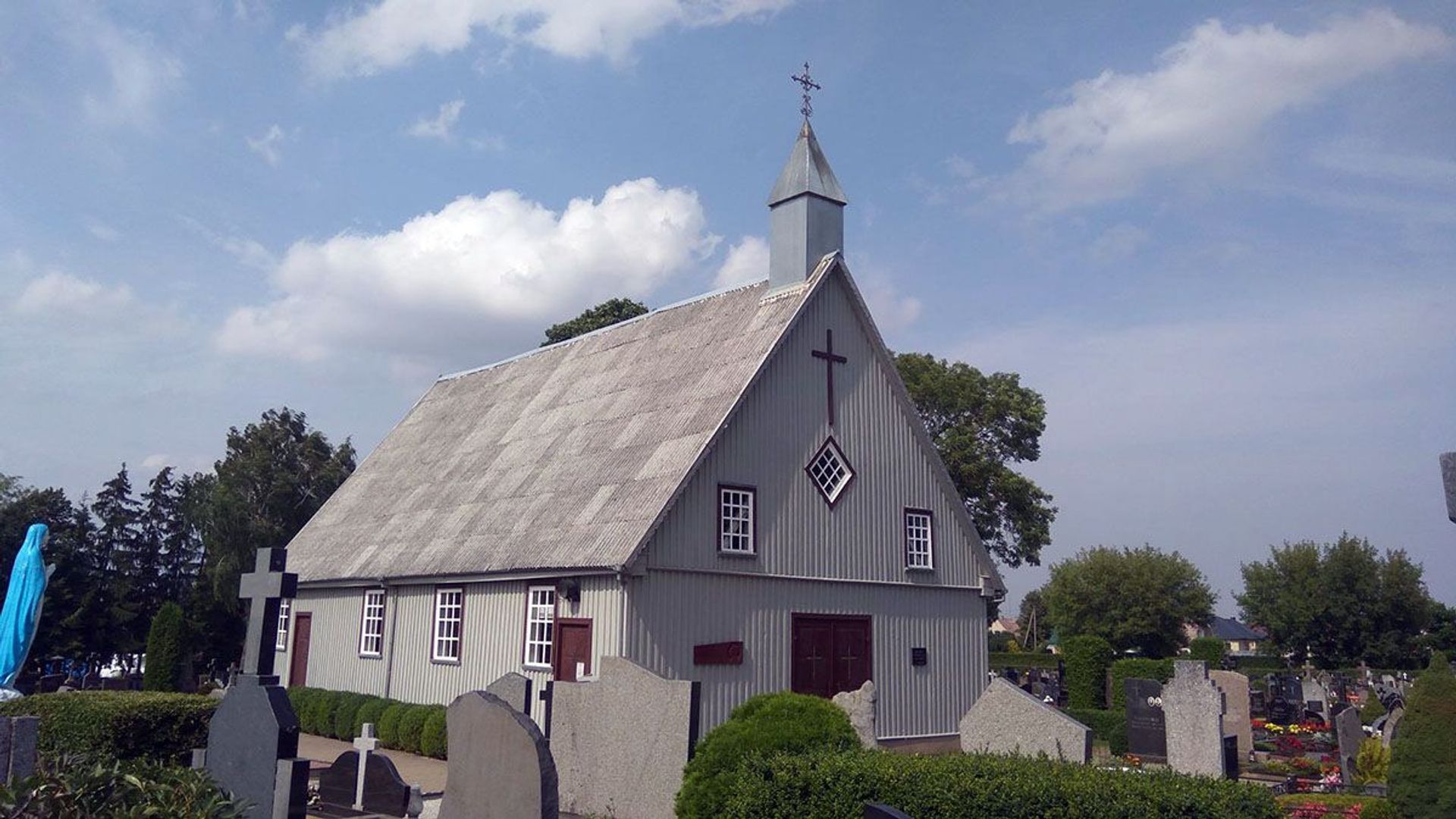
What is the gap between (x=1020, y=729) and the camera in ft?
44.1

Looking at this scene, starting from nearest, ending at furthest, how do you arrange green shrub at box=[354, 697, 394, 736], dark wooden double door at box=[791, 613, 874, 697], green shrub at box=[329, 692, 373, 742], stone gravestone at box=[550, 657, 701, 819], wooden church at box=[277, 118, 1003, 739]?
stone gravestone at box=[550, 657, 701, 819] < wooden church at box=[277, 118, 1003, 739] < dark wooden double door at box=[791, 613, 874, 697] < green shrub at box=[354, 697, 394, 736] < green shrub at box=[329, 692, 373, 742]

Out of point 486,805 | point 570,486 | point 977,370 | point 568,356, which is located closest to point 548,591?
point 570,486

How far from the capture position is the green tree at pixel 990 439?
40.8 metres

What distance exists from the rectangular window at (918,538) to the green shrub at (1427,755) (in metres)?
11.1

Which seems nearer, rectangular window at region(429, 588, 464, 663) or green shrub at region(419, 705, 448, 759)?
green shrub at region(419, 705, 448, 759)

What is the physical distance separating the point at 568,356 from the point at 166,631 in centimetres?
1299

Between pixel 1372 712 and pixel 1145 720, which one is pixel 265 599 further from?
pixel 1372 712

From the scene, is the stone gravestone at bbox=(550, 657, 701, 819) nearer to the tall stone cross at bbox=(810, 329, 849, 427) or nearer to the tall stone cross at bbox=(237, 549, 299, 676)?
the tall stone cross at bbox=(237, 549, 299, 676)

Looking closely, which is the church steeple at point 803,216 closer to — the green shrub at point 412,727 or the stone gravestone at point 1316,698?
the green shrub at point 412,727

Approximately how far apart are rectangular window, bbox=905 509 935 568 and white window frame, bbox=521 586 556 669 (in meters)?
7.34

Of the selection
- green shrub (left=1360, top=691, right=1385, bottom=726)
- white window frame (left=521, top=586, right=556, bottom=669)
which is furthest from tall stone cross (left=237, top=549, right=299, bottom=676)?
green shrub (left=1360, top=691, right=1385, bottom=726)

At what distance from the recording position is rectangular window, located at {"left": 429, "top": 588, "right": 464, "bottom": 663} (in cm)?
2156

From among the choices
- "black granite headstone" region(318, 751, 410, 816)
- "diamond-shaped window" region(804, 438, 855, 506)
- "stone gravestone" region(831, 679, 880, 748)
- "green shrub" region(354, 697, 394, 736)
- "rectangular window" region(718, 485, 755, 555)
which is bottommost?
"black granite headstone" region(318, 751, 410, 816)

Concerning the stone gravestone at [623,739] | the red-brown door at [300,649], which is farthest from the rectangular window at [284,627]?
the stone gravestone at [623,739]
